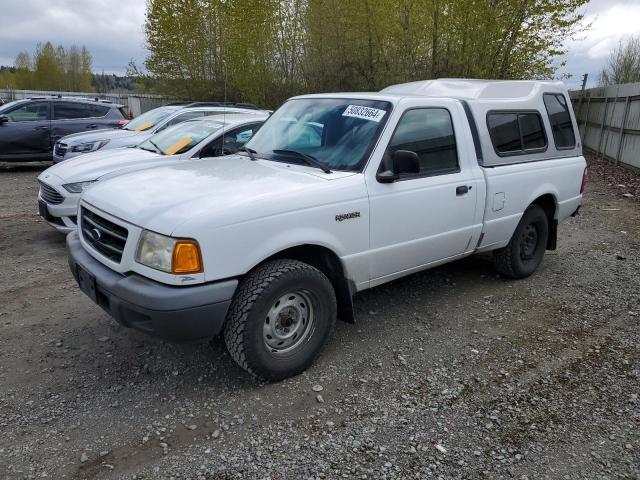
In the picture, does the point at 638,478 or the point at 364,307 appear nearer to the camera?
the point at 638,478

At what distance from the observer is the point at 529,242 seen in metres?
5.47

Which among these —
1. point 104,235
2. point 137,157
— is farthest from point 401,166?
point 137,157

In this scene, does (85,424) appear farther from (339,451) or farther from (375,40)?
(375,40)

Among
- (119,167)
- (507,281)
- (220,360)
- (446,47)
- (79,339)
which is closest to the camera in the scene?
(220,360)

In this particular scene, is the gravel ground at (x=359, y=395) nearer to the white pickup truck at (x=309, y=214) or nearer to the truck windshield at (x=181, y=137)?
the white pickup truck at (x=309, y=214)

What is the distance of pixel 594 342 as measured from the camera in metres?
4.09

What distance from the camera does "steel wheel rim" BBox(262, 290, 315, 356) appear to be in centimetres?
329

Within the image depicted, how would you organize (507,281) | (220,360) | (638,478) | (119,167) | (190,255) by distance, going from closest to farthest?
(638,478) → (190,255) → (220,360) → (507,281) → (119,167)

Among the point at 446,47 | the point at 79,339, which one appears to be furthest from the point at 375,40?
the point at 79,339

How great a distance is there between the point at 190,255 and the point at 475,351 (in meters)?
2.31

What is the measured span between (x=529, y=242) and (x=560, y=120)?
132 centimetres

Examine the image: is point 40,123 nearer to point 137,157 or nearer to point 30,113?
point 30,113

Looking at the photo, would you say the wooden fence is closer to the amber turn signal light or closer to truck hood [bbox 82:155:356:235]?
truck hood [bbox 82:155:356:235]

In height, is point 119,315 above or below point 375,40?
below
